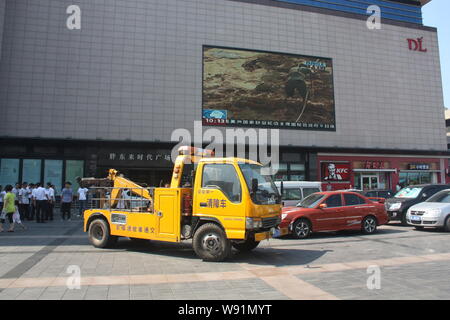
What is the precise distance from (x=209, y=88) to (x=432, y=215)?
18.9 m

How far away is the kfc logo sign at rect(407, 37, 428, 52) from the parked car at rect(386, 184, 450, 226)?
957 inches

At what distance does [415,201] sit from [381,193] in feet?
14.8

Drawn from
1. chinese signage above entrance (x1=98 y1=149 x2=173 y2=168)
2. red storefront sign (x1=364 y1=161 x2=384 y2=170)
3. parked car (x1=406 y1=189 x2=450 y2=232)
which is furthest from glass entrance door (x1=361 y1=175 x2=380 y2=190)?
chinese signage above entrance (x1=98 y1=149 x2=173 y2=168)

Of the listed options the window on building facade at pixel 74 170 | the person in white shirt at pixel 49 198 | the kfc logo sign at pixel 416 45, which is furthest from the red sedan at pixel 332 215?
the kfc logo sign at pixel 416 45

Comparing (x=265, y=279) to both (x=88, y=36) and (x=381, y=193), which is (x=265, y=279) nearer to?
(x=381, y=193)

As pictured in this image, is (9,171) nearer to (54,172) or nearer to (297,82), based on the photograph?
(54,172)

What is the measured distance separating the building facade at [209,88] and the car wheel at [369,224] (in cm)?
1568

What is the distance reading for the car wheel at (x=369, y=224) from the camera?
1229 centimetres

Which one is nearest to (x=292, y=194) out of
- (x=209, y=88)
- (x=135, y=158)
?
(x=135, y=158)

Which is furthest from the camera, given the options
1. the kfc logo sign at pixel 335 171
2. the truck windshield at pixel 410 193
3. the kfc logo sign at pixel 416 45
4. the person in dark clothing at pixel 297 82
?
the kfc logo sign at pixel 416 45

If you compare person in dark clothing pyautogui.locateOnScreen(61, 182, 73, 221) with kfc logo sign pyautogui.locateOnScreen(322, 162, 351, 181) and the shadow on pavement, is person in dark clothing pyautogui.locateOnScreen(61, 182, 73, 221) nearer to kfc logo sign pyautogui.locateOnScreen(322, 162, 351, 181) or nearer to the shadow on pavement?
the shadow on pavement

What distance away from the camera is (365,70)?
1242 inches

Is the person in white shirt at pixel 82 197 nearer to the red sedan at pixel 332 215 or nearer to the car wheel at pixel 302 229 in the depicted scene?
the red sedan at pixel 332 215
